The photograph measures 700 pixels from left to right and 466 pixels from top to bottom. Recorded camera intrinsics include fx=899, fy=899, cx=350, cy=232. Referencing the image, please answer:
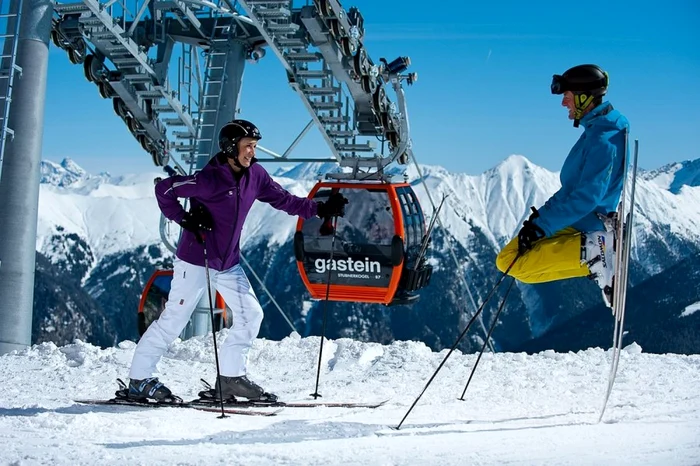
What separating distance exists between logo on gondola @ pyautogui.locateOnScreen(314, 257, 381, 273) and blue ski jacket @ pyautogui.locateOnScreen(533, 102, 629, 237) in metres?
5.63

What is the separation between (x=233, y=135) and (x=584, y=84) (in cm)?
260

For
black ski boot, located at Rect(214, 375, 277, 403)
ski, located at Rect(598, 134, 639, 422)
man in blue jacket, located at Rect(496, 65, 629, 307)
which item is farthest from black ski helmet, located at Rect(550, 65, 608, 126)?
black ski boot, located at Rect(214, 375, 277, 403)

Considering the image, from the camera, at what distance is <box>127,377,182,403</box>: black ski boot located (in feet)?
23.1

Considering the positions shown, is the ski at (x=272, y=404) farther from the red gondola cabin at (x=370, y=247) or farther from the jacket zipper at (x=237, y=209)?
the red gondola cabin at (x=370, y=247)

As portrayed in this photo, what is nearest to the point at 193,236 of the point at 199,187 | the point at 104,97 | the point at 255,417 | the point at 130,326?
the point at 199,187

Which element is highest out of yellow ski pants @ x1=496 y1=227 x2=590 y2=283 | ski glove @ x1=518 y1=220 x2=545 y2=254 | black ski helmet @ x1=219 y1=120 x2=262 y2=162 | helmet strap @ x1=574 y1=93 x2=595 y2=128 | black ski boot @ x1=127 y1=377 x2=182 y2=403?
helmet strap @ x1=574 y1=93 x2=595 y2=128

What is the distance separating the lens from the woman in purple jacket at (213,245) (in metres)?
6.91

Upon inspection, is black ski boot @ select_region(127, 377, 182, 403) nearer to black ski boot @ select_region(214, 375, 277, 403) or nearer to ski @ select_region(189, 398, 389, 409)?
ski @ select_region(189, 398, 389, 409)

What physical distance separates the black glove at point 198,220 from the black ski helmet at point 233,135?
0.47 m

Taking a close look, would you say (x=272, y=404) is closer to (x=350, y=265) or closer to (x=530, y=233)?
(x=530, y=233)

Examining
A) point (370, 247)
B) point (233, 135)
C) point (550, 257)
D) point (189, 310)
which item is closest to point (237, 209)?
point (233, 135)

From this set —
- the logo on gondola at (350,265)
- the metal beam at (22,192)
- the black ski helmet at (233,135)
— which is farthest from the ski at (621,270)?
the metal beam at (22,192)

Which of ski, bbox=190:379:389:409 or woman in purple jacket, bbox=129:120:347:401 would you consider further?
ski, bbox=190:379:389:409

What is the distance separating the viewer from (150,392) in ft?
23.1
